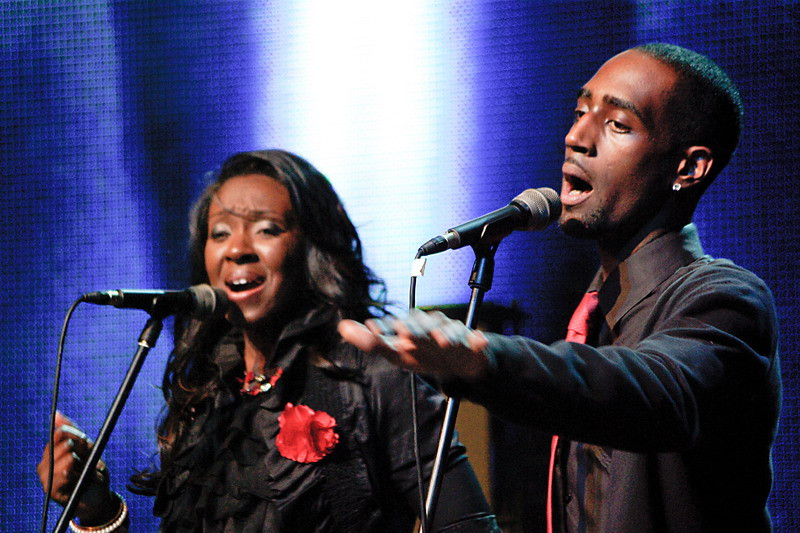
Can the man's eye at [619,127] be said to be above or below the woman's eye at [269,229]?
above

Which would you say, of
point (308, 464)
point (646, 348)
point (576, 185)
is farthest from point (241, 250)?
point (646, 348)

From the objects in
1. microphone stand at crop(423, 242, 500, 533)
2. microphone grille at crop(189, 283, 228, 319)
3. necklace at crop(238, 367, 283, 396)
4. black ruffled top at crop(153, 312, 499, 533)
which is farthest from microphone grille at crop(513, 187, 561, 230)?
necklace at crop(238, 367, 283, 396)

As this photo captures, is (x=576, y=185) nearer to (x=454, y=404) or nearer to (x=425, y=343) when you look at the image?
(x=454, y=404)

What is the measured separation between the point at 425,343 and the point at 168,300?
107 centimetres

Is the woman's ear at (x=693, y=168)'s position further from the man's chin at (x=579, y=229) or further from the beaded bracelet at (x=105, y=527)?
the beaded bracelet at (x=105, y=527)

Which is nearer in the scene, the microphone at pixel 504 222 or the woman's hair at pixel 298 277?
the microphone at pixel 504 222

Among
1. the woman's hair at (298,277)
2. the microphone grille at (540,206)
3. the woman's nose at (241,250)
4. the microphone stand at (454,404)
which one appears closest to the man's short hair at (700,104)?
the microphone grille at (540,206)

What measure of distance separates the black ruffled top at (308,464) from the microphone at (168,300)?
0.29 meters

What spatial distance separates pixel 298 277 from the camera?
2.35m

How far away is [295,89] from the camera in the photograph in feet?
9.43

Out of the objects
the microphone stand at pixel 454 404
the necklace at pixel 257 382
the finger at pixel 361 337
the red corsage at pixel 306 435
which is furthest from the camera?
the necklace at pixel 257 382

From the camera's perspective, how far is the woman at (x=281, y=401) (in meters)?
2.06

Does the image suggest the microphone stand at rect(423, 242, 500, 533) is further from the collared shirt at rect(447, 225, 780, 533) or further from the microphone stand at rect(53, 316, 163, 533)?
the microphone stand at rect(53, 316, 163, 533)

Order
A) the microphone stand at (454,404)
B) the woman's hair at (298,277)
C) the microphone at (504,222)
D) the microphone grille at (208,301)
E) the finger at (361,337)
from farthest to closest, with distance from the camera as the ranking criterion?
the woman's hair at (298,277) → the microphone grille at (208,301) → the microphone at (504,222) → the microphone stand at (454,404) → the finger at (361,337)
